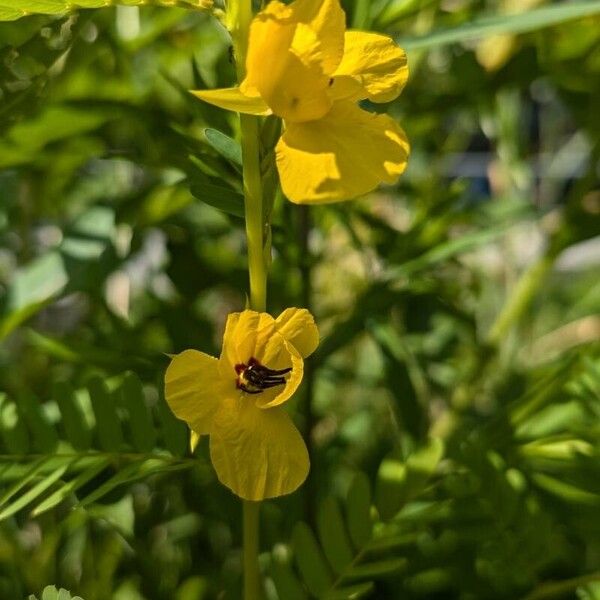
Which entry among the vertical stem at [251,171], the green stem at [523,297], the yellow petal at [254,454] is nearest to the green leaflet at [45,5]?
the vertical stem at [251,171]

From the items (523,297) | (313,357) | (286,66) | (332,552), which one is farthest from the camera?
(523,297)

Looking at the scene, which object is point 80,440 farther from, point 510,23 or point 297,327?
point 510,23

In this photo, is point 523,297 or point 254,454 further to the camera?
point 523,297

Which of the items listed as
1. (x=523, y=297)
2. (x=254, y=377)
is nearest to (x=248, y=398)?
(x=254, y=377)

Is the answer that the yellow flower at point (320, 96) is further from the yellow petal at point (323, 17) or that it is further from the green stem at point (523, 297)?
the green stem at point (523, 297)

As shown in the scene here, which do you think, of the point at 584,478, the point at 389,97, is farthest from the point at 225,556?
the point at 389,97

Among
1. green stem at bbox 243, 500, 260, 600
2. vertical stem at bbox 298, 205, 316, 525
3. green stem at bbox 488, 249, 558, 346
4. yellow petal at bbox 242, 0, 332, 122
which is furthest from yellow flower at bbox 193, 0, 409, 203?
green stem at bbox 488, 249, 558, 346

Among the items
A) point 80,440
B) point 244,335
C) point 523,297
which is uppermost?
point 244,335

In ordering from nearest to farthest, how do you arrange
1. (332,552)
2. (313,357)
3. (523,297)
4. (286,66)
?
(286,66) → (332,552) → (313,357) → (523,297)
